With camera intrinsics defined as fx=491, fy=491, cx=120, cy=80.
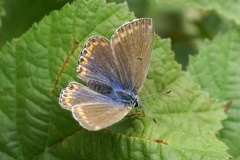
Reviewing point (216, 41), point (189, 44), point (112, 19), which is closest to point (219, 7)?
point (216, 41)

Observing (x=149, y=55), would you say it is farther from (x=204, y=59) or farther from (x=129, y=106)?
(x=204, y=59)

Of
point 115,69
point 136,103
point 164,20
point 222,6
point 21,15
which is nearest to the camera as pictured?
point 136,103

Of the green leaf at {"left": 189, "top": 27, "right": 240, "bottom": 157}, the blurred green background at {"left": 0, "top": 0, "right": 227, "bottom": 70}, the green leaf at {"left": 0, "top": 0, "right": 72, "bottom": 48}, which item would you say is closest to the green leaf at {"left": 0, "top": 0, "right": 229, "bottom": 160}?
the green leaf at {"left": 189, "top": 27, "right": 240, "bottom": 157}

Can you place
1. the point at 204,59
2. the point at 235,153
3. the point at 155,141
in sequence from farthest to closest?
the point at 204,59 → the point at 235,153 → the point at 155,141

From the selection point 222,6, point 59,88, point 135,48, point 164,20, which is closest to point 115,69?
point 135,48

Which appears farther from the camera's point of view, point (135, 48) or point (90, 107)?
point (135, 48)

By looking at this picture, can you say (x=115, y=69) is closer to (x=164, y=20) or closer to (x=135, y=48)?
(x=135, y=48)

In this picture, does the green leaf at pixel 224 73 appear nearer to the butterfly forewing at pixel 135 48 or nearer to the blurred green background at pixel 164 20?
the blurred green background at pixel 164 20

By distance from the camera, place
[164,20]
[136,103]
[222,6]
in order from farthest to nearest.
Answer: [164,20] < [222,6] < [136,103]
